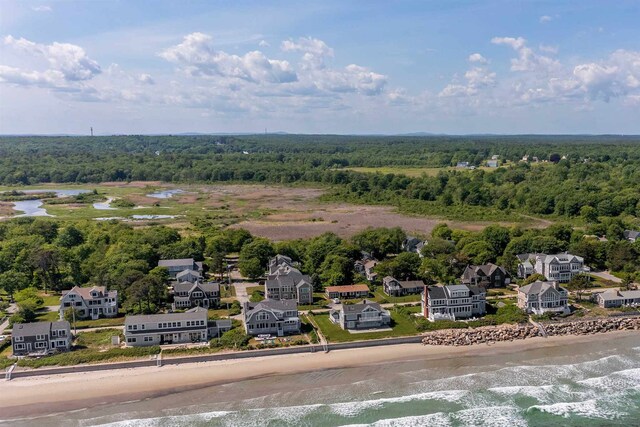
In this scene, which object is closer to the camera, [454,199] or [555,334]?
[555,334]

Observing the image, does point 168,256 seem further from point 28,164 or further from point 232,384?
point 28,164

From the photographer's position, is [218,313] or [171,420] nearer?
[171,420]

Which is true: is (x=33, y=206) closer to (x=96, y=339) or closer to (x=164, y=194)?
(x=164, y=194)

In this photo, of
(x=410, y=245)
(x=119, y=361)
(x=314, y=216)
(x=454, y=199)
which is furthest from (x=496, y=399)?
(x=454, y=199)

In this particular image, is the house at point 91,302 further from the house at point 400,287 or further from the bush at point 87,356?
the house at point 400,287

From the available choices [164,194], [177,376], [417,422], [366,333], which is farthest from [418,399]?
[164,194]

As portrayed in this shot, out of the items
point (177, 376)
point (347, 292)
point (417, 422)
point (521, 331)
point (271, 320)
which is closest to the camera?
point (417, 422)

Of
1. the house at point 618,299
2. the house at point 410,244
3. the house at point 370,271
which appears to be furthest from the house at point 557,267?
the house at point 370,271
